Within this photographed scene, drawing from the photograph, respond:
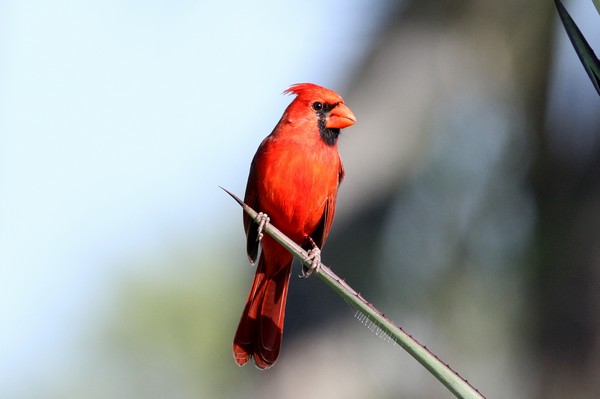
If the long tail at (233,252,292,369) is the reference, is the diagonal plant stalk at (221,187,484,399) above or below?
above

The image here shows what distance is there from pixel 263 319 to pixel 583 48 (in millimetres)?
1814

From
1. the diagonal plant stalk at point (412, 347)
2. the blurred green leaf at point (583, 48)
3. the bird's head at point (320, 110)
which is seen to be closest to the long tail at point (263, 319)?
the bird's head at point (320, 110)

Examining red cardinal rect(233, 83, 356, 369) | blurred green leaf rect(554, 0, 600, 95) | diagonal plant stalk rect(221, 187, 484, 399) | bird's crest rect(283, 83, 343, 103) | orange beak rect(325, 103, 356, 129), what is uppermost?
blurred green leaf rect(554, 0, 600, 95)

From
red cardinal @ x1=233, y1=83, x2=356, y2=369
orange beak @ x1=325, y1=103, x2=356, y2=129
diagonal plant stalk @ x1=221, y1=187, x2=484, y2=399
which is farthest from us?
orange beak @ x1=325, y1=103, x2=356, y2=129

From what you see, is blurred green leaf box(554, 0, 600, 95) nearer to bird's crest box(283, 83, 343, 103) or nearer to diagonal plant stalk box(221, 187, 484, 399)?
diagonal plant stalk box(221, 187, 484, 399)

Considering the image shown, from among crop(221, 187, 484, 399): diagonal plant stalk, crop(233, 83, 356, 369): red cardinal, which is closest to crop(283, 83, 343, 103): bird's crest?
crop(233, 83, 356, 369): red cardinal

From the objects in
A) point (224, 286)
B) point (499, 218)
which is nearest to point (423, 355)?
point (499, 218)

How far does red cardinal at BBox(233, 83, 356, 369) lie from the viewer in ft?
9.34

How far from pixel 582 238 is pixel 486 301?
32.9 inches

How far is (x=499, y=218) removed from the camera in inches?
208

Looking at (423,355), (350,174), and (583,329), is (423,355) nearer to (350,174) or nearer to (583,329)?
(350,174)

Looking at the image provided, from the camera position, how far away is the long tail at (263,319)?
112 inches

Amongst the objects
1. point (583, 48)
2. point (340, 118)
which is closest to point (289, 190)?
point (340, 118)

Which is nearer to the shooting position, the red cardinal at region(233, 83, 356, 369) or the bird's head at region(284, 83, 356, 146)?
the red cardinal at region(233, 83, 356, 369)
